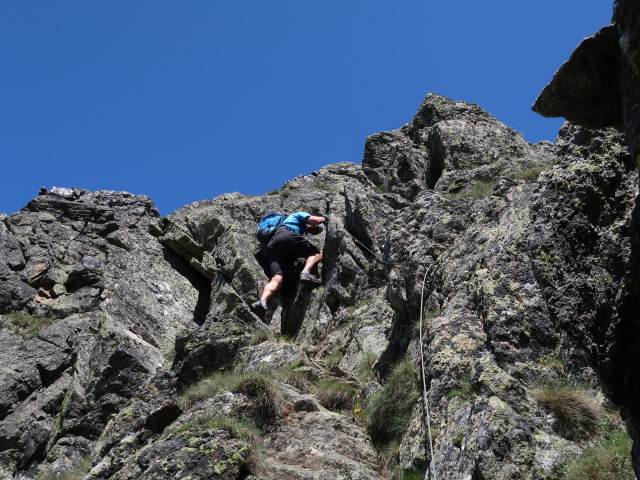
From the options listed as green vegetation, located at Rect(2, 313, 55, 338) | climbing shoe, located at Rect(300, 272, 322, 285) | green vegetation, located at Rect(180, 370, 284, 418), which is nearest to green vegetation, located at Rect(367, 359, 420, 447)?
green vegetation, located at Rect(180, 370, 284, 418)

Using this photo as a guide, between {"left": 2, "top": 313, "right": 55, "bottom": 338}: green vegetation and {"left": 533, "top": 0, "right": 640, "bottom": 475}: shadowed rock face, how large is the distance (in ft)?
55.0

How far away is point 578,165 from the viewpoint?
6957 mm

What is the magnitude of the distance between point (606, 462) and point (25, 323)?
17.4 m

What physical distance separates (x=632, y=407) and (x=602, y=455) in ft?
7.23

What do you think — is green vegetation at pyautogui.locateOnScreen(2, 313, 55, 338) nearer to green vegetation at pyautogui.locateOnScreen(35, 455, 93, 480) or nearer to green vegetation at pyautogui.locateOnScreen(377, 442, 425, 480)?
green vegetation at pyautogui.locateOnScreen(35, 455, 93, 480)

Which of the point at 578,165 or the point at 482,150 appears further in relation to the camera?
the point at 482,150

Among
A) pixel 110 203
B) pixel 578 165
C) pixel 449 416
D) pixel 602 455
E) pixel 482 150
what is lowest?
pixel 602 455

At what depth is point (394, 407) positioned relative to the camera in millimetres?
10297

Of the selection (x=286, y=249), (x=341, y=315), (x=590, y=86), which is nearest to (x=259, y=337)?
(x=341, y=315)

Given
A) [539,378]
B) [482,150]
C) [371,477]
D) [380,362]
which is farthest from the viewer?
[482,150]

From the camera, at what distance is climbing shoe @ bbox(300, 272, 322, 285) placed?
17.9 metres

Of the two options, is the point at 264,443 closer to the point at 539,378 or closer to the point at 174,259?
the point at 539,378

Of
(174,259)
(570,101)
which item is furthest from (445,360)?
(174,259)

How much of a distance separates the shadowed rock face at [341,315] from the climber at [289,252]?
1.67 ft
